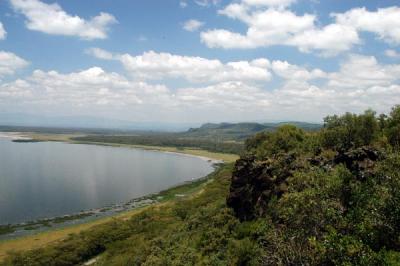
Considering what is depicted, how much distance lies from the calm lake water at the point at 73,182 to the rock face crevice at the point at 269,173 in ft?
200

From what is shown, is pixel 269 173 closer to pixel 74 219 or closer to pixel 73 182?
pixel 74 219

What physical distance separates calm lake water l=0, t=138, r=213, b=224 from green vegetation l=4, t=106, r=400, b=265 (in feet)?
96.2

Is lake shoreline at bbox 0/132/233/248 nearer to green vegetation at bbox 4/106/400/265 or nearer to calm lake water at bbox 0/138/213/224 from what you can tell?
calm lake water at bbox 0/138/213/224

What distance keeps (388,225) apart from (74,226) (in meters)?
73.2

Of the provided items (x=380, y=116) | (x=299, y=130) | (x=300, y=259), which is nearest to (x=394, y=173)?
(x=300, y=259)

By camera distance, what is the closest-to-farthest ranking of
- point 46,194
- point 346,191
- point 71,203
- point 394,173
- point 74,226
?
1. point 394,173
2. point 346,191
3. point 74,226
4. point 71,203
5. point 46,194

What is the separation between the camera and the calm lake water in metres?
97.4

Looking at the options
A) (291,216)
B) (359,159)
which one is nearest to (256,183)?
(359,159)

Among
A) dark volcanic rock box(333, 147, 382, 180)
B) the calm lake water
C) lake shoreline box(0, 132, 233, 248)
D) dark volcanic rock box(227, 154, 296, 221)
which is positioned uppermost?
dark volcanic rock box(333, 147, 382, 180)

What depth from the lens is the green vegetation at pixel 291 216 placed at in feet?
66.0

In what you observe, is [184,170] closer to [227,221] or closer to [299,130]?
[299,130]

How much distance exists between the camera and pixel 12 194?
356ft

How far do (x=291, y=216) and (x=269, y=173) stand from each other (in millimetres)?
20171

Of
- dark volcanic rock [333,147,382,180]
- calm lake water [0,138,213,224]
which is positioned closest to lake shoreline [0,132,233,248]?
calm lake water [0,138,213,224]
